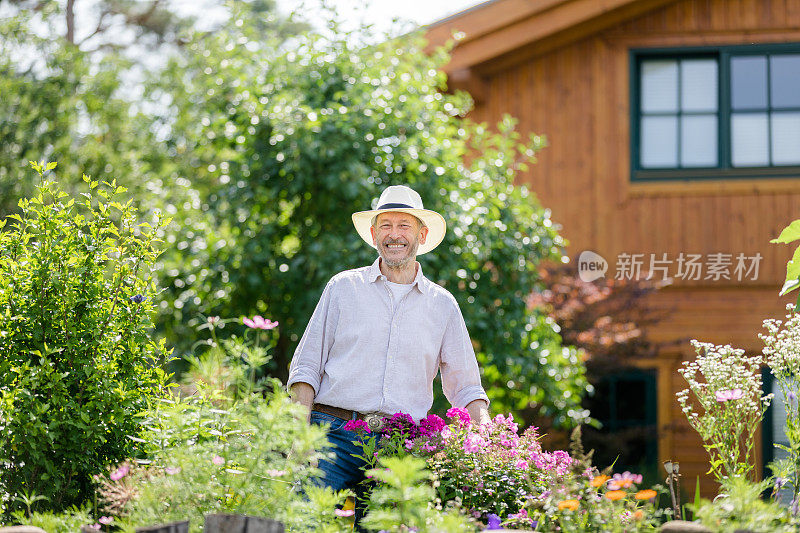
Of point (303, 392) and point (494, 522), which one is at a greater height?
point (303, 392)

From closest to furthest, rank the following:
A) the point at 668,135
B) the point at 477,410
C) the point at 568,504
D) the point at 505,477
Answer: the point at 568,504, the point at 505,477, the point at 477,410, the point at 668,135

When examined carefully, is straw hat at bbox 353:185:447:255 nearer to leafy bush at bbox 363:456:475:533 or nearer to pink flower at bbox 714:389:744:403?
pink flower at bbox 714:389:744:403

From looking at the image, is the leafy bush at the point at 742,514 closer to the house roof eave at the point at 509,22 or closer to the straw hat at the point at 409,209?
the straw hat at the point at 409,209

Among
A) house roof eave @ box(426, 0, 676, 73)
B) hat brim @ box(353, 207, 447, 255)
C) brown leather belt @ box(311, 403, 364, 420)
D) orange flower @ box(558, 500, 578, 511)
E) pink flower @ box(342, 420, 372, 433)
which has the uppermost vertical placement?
house roof eave @ box(426, 0, 676, 73)

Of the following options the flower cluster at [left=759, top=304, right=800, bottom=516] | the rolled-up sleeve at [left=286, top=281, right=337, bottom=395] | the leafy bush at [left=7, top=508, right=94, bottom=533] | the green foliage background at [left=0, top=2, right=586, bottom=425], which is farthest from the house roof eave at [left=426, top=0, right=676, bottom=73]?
the leafy bush at [left=7, top=508, right=94, bottom=533]

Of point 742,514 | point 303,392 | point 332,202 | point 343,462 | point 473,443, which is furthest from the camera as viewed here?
point 332,202

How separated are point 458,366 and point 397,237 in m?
0.59

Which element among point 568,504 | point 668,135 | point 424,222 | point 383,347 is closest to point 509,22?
point 668,135

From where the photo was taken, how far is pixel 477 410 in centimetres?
396

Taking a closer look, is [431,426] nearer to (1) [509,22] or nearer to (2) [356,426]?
(2) [356,426]

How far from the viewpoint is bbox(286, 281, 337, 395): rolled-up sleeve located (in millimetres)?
3844

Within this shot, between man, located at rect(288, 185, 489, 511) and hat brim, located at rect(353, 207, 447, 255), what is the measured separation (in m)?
0.02

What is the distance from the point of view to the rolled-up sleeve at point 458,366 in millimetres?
4020

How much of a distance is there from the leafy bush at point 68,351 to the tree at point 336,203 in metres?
2.41
